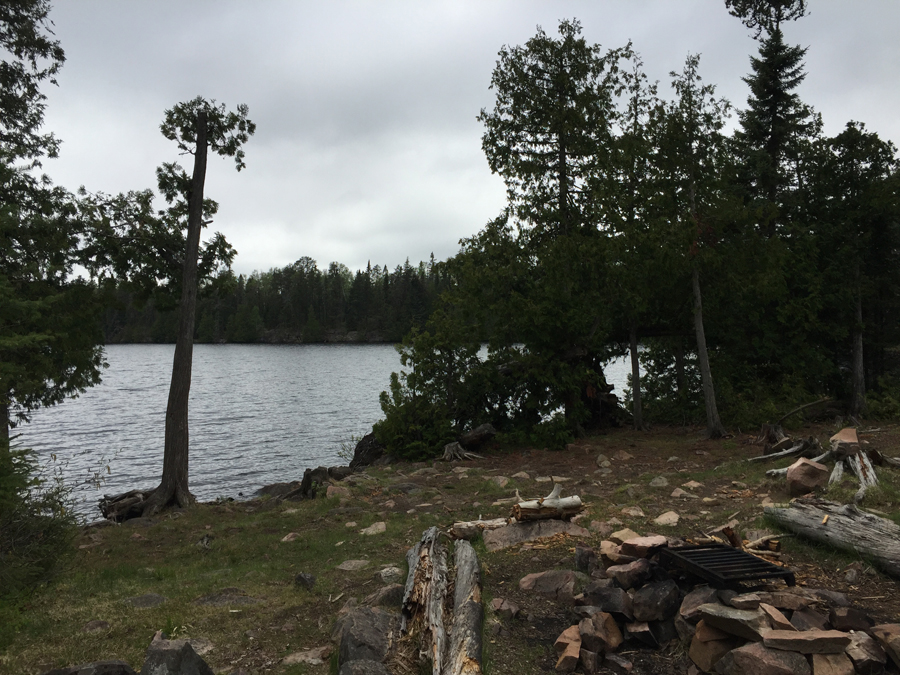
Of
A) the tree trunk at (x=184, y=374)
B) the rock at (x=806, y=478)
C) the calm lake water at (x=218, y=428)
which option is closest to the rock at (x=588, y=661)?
the rock at (x=806, y=478)

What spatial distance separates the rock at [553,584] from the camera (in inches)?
228

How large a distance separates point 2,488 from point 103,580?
2.02 m

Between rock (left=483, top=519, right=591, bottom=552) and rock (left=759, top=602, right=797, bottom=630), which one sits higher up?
rock (left=759, top=602, right=797, bottom=630)

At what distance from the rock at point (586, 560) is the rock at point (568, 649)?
61.4 inches

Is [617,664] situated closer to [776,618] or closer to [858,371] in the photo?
[776,618]

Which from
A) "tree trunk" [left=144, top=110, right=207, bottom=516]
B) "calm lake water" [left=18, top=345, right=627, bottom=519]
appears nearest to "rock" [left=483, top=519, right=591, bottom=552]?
"calm lake water" [left=18, top=345, right=627, bottom=519]

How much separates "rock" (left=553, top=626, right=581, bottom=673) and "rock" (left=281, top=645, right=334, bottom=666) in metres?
1.96

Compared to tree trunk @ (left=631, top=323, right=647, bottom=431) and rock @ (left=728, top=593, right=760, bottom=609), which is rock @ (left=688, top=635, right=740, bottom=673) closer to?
rock @ (left=728, top=593, right=760, bottom=609)

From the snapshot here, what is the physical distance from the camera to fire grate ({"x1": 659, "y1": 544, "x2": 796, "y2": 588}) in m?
5.02

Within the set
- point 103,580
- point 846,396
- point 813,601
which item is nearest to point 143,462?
point 103,580

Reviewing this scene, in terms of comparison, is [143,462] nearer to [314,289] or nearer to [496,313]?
Answer: [496,313]

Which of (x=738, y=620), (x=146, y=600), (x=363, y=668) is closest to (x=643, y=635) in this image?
(x=738, y=620)

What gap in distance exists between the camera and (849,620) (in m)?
4.39

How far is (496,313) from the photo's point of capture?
17.8 m
